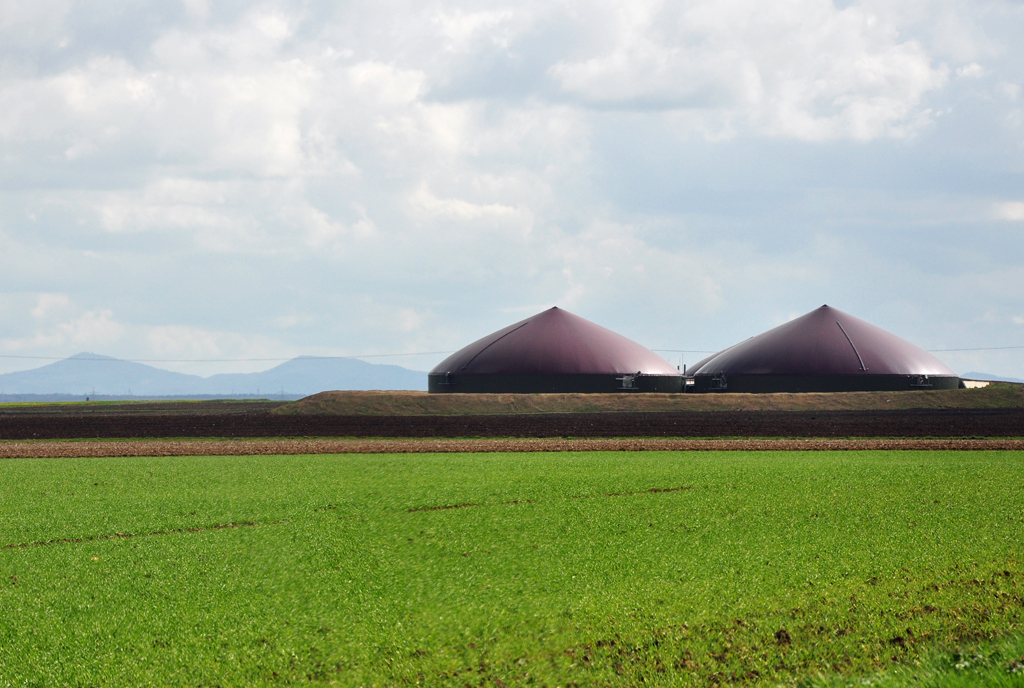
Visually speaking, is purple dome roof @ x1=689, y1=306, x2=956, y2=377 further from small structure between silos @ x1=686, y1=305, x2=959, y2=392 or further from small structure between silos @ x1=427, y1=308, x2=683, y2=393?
small structure between silos @ x1=427, y1=308, x2=683, y2=393

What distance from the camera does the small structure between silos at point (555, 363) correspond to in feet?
226

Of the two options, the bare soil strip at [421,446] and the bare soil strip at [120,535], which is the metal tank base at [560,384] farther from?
the bare soil strip at [120,535]

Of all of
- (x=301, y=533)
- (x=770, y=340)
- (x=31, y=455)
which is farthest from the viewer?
(x=770, y=340)

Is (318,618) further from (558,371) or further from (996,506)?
(558,371)

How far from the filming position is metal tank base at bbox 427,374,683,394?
68500mm

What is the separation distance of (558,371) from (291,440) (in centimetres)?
3489

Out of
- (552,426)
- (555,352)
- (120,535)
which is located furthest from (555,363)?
(120,535)

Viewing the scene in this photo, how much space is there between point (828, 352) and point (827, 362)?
4.14 ft

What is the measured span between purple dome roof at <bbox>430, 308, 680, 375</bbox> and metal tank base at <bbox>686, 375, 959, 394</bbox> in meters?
7.44

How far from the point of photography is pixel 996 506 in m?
15.1

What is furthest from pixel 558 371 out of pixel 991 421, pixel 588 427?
pixel 991 421

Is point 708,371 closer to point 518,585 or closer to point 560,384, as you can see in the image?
point 560,384

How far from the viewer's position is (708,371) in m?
77.4

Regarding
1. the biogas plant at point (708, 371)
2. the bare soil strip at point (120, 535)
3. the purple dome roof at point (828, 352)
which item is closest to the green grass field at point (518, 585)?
the bare soil strip at point (120, 535)
